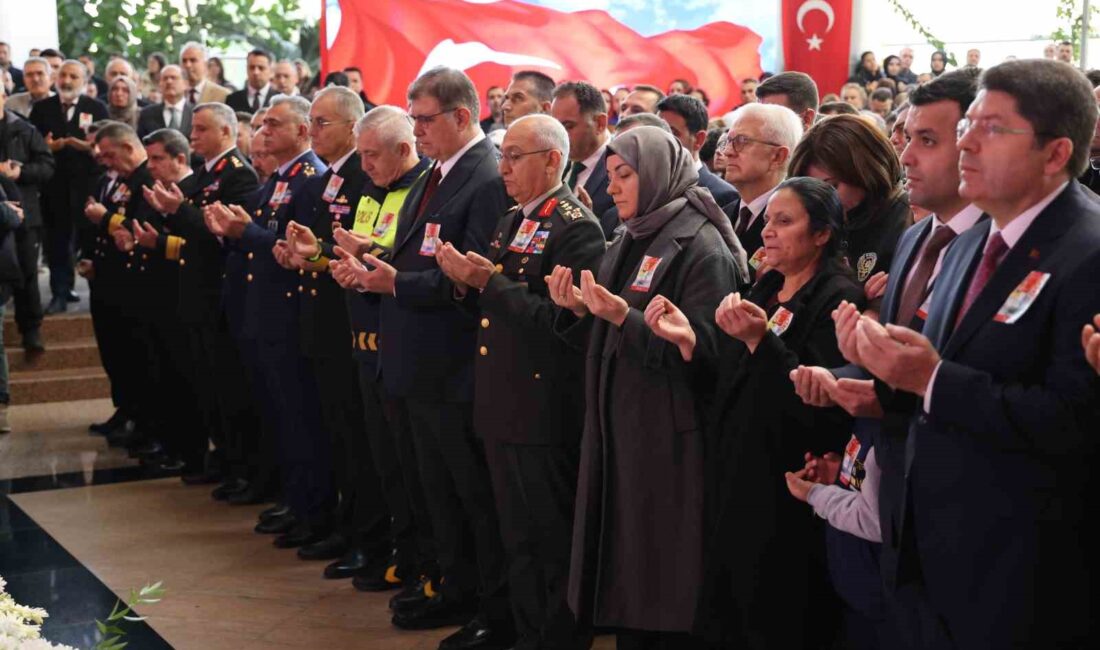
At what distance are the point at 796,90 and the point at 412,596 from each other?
7.27 feet

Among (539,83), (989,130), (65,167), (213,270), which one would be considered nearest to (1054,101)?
(989,130)

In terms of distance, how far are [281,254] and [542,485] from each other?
165 centimetres

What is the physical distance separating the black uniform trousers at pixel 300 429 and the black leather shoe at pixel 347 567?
1.38 feet

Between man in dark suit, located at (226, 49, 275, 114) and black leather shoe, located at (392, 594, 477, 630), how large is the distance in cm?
655

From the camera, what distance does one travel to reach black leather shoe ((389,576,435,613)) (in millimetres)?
4633

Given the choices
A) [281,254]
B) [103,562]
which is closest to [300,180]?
[281,254]

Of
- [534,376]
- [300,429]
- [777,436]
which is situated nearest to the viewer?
[777,436]

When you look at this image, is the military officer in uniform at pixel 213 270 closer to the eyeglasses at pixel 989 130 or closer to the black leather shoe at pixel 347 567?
the black leather shoe at pixel 347 567

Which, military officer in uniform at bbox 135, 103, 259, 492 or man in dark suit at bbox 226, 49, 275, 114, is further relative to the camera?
man in dark suit at bbox 226, 49, 275, 114

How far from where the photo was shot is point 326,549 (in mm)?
5465

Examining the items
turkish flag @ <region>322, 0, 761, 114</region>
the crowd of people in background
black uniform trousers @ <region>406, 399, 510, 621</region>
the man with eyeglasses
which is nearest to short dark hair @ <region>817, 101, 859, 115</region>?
the crowd of people in background

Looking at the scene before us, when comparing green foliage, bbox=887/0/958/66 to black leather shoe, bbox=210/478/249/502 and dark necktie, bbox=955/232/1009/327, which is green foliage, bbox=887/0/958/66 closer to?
black leather shoe, bbox=210/478/249/502

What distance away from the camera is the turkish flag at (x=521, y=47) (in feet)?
37.2

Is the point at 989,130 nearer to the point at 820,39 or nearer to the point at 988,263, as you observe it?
the point at 988,263
